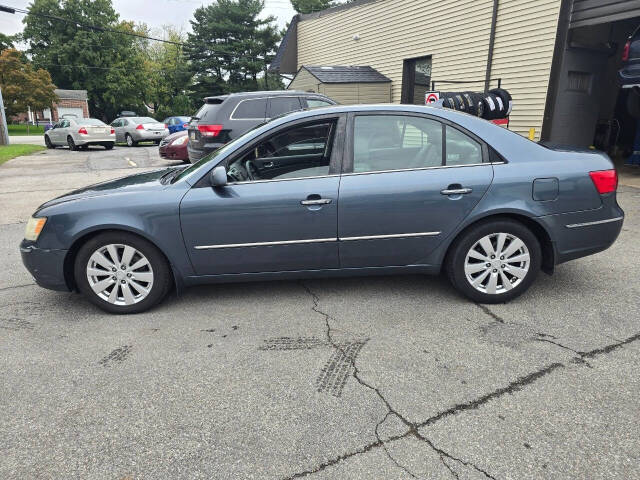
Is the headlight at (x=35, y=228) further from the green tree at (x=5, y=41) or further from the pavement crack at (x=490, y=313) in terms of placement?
the green tree at (x=5, y=41)

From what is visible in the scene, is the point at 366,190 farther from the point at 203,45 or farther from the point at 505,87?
the point at 203,45

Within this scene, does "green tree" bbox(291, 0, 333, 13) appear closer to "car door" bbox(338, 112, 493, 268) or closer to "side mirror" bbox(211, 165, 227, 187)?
"car door" bbox(338, 112, 493, 268)

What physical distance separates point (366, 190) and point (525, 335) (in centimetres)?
149

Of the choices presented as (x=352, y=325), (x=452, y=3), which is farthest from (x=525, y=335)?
(x=452, y=3)

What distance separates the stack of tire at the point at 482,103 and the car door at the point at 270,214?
20.8ft

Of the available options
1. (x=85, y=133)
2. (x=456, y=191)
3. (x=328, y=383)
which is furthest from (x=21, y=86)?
(x=328, y=383)

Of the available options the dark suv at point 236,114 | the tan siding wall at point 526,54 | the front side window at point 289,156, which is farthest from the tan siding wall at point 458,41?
the front side window at point 289,156

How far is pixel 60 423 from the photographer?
224 centimetres

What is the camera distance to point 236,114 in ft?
25.6

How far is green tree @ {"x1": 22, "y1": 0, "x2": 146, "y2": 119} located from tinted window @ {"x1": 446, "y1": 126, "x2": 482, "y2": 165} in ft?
159

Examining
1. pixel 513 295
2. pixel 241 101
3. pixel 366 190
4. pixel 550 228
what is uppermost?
pixel 241 101

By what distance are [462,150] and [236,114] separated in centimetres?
536

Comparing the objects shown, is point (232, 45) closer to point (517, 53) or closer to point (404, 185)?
point (517, 53)

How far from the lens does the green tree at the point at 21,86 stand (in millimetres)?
35156
